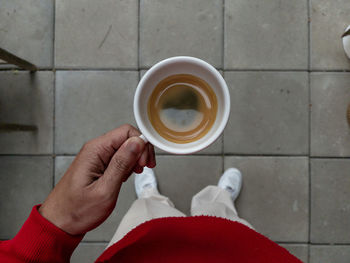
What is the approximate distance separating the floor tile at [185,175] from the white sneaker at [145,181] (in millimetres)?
53

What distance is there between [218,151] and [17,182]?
48.1 inches

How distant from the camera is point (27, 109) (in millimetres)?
1640

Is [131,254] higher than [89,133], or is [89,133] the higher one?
[89,133]

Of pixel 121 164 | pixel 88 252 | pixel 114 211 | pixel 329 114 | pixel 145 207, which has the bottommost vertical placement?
pixel 88 252

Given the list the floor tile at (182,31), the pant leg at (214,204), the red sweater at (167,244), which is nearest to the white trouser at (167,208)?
the pant leg at (214,204)

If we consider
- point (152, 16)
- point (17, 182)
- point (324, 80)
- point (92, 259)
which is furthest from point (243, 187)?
point (17, 182)

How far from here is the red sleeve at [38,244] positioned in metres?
0.79

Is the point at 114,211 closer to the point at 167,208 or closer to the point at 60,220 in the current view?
the point at 167,208

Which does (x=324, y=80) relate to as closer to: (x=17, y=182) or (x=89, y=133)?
(x=89, y=133)

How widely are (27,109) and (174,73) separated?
126 cm

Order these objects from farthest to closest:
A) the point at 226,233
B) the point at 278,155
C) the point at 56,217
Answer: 1. the point at 278,155
2. the point at 226,233
3. the point at 56,217

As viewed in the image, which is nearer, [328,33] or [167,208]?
[167,208]

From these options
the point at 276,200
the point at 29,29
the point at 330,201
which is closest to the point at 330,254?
the point at 330,201

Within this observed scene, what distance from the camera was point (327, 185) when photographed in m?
1.60
